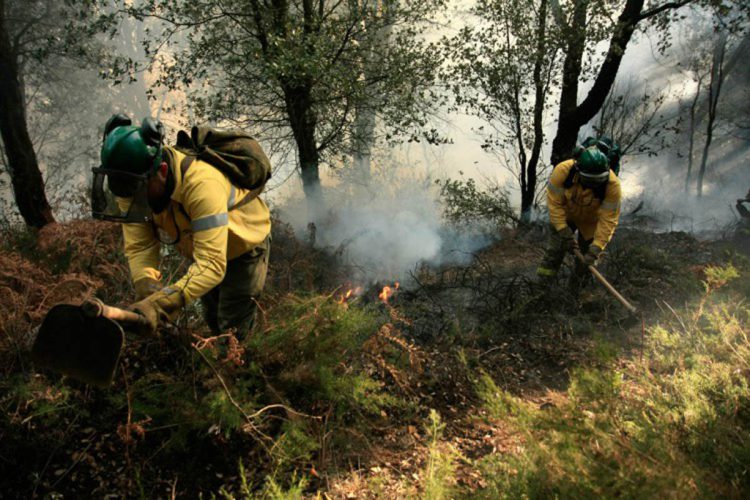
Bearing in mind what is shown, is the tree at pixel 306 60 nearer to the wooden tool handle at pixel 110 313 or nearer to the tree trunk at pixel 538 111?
the tree trunk at pixel 538 111

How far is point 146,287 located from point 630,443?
8.54 ft

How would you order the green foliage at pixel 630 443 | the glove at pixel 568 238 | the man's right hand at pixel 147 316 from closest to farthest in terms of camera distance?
the green foliage at pixel 630 443 → the man's right hand at pixel 147 316 → the glove at pixel 568 238

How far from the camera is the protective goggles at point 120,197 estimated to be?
231 centimetres

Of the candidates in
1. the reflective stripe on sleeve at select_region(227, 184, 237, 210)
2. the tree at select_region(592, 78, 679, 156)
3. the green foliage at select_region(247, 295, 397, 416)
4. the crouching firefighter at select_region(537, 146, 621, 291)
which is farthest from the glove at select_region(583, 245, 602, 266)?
the reflective stripe on sleeve at select_region(227, 184, 237, 210)

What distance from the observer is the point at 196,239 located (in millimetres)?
2361

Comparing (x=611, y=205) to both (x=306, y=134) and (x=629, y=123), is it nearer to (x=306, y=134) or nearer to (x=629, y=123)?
(x=306, y=134)

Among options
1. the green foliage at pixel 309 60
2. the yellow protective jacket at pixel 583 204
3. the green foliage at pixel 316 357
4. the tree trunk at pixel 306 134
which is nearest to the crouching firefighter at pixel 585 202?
the yellow protective jacket at pixel 583 204

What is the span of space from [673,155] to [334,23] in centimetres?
2596

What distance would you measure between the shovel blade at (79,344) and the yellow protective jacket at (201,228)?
16.2 inches

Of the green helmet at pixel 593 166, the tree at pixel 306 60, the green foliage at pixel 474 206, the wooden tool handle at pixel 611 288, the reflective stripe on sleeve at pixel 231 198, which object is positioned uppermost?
the tree at pixel 306 60

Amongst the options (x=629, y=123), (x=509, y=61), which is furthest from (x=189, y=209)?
(x=629, y=123)

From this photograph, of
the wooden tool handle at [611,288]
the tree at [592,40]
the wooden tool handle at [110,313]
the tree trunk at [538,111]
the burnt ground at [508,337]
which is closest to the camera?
the wooden tool handle at [110,313]

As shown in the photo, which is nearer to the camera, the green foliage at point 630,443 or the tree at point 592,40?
the green foliage at point 630,443

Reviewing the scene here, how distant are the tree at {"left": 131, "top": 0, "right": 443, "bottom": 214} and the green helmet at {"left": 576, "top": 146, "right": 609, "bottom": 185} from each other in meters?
4.50
